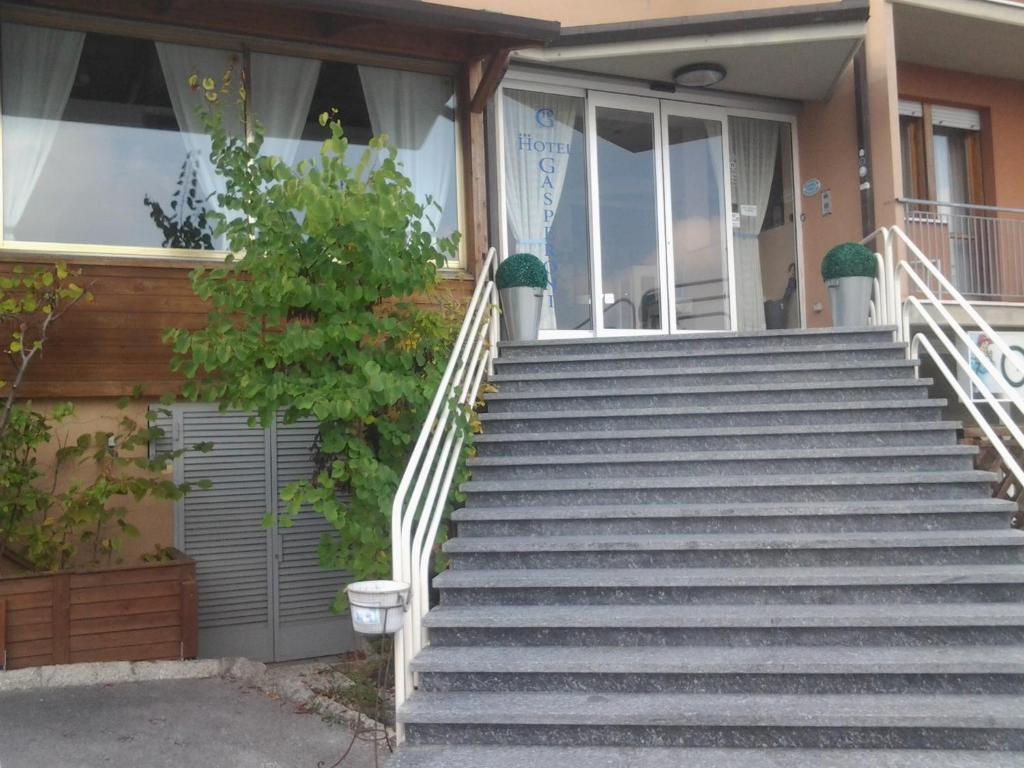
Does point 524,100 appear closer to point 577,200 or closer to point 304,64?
point 577,200

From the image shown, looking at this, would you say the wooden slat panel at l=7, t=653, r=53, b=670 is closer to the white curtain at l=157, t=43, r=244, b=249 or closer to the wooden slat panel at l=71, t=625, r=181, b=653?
the wooden slat panel at l=71, t=625, r=181, b=653

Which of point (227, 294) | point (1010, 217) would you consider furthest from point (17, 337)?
point (1010, 217)

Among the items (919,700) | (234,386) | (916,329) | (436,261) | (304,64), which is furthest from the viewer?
(916,329)

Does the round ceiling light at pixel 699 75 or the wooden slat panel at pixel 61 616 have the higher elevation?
the round ceiling light at pixel 699 75

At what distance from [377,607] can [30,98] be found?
4.37 metres

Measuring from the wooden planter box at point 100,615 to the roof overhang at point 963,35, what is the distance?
23.6 feet

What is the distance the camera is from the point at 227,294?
4.36 meters

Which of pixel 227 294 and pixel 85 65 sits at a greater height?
pixel 85 65

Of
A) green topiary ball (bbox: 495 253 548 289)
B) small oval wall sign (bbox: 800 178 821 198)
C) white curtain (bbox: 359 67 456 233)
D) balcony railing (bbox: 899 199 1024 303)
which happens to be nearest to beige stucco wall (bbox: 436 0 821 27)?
white curtain (bbox: 359 67 456 233)

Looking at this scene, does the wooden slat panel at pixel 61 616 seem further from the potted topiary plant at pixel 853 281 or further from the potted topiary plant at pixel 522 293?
the potted topiary plant at pixel 853 281

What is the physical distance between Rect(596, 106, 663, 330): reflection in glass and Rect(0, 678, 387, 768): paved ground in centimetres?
450

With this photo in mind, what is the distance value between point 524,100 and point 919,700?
579cm

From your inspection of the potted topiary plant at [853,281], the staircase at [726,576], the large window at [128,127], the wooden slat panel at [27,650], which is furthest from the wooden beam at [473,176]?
the wooden slat panel at [27,650]

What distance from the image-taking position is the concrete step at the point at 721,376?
554 cm
